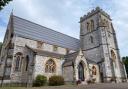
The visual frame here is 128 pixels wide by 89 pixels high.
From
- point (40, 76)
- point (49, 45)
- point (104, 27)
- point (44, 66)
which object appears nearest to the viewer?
point (40, 76)

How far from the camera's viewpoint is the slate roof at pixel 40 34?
95.3ft

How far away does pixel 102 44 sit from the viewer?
3488 cm

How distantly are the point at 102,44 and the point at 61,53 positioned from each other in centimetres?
1114

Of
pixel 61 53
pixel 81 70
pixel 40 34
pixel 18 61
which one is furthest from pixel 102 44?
pixel 18 61

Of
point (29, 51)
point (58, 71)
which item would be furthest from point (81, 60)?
point (29, 51)

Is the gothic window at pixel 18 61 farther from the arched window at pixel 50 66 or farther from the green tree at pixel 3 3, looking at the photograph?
the green tree at pixel 3 3

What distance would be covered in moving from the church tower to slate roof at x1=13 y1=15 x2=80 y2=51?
4.81 m

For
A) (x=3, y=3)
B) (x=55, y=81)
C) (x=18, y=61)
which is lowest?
(x=55, y=81)

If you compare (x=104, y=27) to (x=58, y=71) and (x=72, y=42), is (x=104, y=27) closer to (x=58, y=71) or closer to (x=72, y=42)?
(x=72, y=42)

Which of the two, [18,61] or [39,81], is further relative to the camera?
[18,61]

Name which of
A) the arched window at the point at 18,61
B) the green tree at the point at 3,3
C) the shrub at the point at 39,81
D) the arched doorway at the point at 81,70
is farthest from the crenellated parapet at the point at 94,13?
the green tree at the point at 3,3

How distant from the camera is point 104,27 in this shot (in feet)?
120

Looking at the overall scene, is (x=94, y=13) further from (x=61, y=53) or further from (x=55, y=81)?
(x=55, y=81)

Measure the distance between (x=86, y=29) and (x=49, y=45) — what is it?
15331 mm
